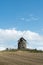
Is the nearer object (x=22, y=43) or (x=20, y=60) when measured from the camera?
(x=20, y=60)

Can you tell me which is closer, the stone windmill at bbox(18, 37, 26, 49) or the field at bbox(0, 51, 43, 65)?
the field at bbox(0, 51, 43, 65)

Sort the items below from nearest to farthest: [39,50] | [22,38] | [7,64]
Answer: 1. [7,64]
2. [39,50]
3. [22,38]

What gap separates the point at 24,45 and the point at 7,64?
147 ft

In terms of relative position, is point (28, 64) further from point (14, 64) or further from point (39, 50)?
point (39, 50)

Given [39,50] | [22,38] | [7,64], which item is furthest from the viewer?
[22,38]

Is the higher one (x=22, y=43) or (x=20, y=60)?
(x=22, y=43)

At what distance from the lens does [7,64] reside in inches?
1105

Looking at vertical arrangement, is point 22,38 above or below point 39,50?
above

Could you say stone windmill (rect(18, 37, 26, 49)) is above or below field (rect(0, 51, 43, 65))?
above

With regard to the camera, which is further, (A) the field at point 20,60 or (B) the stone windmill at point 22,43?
(B) the stone windmill at point 22,43

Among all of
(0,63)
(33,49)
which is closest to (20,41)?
(33,49)

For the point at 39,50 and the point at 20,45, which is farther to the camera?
the point at 20,45

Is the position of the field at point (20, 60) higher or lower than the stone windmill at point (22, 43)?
lower

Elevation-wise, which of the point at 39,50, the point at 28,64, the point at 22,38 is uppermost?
the point at 22,38
